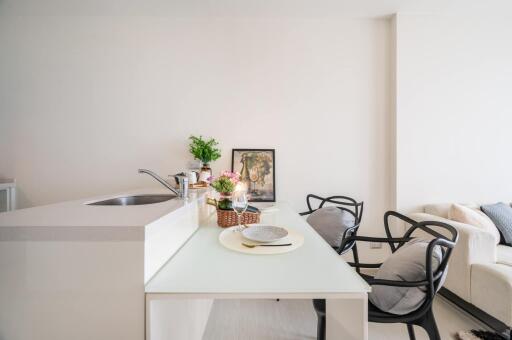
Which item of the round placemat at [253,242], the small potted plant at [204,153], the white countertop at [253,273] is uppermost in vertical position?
the small potted plant at [204,153]

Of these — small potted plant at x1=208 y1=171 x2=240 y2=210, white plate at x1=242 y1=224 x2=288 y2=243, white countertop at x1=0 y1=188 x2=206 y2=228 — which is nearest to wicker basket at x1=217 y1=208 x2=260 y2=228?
small potted plant at x1=208 y1=171 x2=240 y2=210

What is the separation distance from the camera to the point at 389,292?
35.8 inches

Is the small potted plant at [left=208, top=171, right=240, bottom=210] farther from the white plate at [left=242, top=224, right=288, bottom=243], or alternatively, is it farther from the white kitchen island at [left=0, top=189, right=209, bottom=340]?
the white kitchen island at [left=0, top=189, right=209, bottom=340]

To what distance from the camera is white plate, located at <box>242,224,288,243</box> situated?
3.18 feet

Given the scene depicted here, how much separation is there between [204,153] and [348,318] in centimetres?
170

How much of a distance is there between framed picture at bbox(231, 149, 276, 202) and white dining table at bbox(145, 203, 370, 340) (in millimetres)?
1197

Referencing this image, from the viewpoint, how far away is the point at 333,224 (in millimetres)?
1523

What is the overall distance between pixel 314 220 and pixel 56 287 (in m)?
1.46

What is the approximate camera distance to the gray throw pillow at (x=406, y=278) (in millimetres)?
877

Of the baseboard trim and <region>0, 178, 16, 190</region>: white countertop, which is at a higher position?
<region>0, 178, 16, 190</region>: white countertop

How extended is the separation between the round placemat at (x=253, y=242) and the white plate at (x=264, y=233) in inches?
1.1

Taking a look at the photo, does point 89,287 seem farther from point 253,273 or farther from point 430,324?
point 430,324

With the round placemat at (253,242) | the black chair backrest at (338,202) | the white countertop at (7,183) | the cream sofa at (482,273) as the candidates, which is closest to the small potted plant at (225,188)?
the round placemat at (253,242)

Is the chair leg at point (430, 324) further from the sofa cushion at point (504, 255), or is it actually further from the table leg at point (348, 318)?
the sofa cushion at point (504, 255)
